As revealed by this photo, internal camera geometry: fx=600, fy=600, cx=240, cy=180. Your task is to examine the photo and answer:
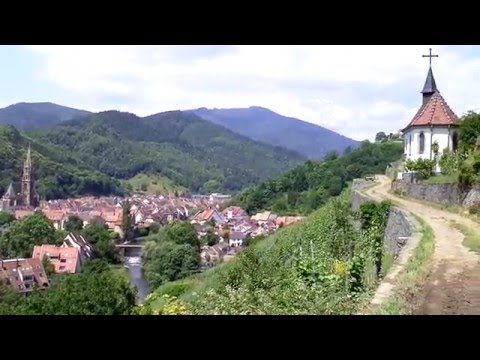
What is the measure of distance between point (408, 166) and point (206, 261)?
16447mm

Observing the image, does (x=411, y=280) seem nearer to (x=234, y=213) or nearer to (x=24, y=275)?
(x=24, y=275)

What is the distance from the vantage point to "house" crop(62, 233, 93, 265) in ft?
108

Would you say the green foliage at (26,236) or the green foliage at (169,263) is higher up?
the green foliage at (26,236)

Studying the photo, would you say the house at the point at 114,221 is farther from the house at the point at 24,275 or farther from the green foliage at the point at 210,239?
the house at the point at 24,275

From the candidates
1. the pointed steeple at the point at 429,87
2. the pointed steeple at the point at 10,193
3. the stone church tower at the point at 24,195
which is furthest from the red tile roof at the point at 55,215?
the pointed steeple at the point at 429,87

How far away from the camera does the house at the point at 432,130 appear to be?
23.0 meters

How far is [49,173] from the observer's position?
2382 inches

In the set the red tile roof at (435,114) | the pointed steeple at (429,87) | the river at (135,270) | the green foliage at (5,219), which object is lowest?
the river at (135,270)

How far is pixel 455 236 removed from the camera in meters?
9.34

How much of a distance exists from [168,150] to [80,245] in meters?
87.1

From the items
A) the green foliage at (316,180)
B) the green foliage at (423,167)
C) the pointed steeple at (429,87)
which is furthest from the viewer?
the green foliage at (316,180)

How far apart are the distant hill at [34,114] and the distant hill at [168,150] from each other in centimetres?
1564

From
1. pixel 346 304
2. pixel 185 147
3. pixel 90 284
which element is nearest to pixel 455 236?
pixel 346 304

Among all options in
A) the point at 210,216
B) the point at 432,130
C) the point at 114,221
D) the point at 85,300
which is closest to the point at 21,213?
Answer: the point at 114,221
